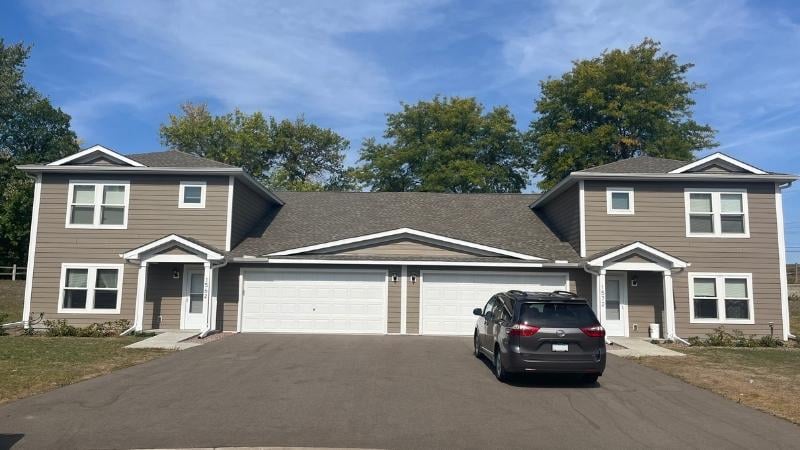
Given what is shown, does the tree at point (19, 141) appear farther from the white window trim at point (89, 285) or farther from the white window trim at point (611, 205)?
the white window trim at point (611, 205)

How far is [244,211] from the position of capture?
21.2m

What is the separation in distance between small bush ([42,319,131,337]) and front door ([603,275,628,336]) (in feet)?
49.8

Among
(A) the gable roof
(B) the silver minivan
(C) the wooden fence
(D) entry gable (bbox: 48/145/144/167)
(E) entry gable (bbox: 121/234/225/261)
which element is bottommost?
(B) the silver minivan

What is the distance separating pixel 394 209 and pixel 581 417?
54.3ft

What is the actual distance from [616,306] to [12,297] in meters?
28.1

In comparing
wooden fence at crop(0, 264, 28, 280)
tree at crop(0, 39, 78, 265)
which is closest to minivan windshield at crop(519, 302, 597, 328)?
wooden fence at crop(0, 264, 28, 280)

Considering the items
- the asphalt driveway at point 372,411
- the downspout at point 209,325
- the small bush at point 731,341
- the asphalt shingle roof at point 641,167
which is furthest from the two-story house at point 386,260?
the asphalt driveway at point 372,411

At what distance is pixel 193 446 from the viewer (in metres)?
6.73

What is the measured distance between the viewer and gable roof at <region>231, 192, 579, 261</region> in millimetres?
20156

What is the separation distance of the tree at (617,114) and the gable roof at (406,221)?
43.8 ft

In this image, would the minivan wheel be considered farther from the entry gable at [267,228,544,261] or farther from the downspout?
the downspout

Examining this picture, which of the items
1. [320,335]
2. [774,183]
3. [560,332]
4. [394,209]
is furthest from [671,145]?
[560,332]

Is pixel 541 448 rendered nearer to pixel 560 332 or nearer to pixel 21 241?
pixel 560 332

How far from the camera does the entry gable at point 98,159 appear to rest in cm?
1962
